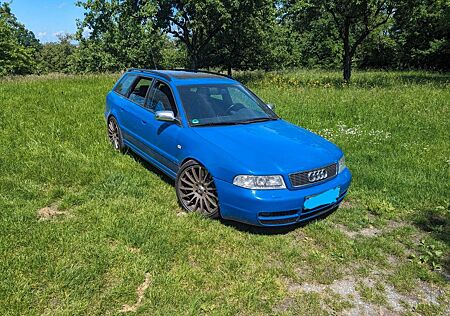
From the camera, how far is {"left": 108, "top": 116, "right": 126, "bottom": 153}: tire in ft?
21.2

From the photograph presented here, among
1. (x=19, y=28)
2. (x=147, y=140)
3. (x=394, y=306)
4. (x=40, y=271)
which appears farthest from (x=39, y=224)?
(x=19, y=28)

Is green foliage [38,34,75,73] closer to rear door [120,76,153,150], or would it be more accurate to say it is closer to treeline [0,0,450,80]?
treeline [0,0,450,80]

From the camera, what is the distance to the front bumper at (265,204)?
3707mm

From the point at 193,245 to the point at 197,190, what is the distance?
0.80m

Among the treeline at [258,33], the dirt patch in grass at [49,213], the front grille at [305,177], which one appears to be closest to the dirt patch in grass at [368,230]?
the front grille at [305,177]

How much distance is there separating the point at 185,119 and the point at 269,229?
5.76 ft

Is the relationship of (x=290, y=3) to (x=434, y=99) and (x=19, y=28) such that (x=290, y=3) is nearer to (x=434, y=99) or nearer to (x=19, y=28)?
(x=434, y=99)

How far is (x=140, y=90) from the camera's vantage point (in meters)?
5.93

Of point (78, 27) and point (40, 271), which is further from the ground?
point (78, 27)

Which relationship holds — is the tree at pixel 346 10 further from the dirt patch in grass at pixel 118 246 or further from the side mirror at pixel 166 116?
the dirt patch in grass at pixel 118 246

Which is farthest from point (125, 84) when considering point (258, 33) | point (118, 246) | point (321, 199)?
point (258, 33)

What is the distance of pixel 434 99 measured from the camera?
10898mm

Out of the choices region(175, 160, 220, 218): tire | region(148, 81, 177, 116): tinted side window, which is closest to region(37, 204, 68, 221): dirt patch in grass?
region(175, 160, 220, 218): tire

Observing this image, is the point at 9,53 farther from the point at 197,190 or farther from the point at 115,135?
the point at 197,190
